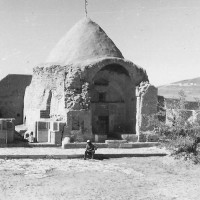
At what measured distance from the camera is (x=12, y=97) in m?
27.3

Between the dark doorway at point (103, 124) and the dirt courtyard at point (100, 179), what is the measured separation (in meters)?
6.76

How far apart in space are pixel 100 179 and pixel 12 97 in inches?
716

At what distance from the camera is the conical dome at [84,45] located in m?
21.3

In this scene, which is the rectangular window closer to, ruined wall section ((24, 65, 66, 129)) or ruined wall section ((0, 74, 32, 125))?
ruined wall section ((24, 65, 66, 129))

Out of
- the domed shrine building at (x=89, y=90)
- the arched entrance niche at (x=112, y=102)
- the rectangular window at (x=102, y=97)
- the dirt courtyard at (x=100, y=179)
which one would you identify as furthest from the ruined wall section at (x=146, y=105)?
the dirt courtyard at (x=100, y=179)

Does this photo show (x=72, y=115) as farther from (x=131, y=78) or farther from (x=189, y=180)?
(x=189, y=180)

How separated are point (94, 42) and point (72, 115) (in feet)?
20.9

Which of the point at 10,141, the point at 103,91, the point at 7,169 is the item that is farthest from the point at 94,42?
the point at 7,169

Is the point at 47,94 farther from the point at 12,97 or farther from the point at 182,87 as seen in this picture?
the point at 182,87

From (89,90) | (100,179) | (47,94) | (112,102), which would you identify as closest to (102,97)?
(112,102)

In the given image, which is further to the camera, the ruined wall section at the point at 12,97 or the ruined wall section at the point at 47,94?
the ruined wall section at the point at 12,97

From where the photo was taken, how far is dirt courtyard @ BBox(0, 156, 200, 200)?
9.09 m

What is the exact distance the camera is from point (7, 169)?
1176 cm

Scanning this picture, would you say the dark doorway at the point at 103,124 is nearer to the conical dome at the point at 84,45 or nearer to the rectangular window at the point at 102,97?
the rectangular window at the point at 102,97
